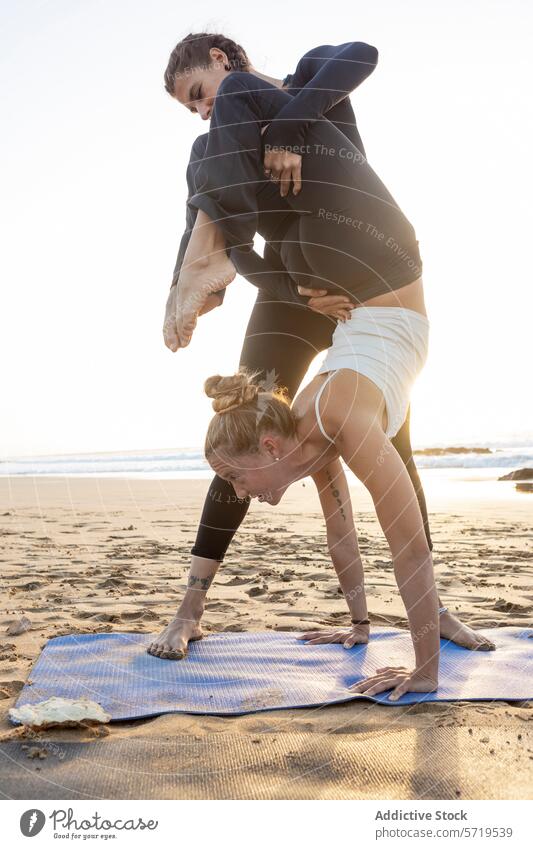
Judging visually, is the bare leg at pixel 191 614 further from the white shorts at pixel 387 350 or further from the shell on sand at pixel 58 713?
the white shorts at pixel 387 350

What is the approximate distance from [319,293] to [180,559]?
301 centimetres

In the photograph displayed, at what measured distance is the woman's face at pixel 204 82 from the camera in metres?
2.75

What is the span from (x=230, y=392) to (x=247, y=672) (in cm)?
103

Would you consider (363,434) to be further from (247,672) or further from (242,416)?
(247,672)

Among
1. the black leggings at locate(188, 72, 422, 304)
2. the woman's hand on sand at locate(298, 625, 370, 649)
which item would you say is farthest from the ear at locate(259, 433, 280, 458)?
the woman's hand on sand at locate(298, 625, 370, 649)

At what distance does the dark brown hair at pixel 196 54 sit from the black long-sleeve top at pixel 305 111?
0.23m

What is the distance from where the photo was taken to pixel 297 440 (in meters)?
2.61

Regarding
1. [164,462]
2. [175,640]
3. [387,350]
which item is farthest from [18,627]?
[164,462]

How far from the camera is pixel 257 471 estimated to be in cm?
261

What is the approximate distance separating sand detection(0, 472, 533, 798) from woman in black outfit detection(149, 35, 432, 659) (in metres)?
0.76

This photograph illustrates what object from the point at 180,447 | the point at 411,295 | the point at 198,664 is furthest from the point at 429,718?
the point at 180,447

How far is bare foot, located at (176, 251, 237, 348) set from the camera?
2.67 metres

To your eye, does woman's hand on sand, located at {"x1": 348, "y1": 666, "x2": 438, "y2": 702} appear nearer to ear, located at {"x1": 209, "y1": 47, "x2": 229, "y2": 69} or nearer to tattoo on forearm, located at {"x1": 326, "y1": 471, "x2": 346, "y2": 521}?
tattoo on forearm, located at {"x1": 326, "y1": 471, "x2": 346, "y2": 521}
